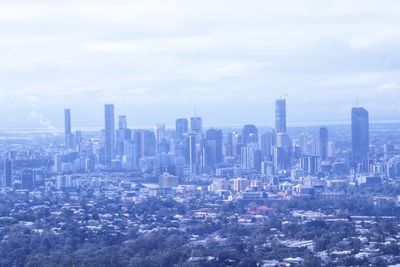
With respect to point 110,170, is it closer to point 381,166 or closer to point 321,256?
point 381,166

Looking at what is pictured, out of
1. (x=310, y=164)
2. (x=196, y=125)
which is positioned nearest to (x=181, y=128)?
(x=196, y=125)

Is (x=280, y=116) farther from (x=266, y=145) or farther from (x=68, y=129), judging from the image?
(x=68, y=129)

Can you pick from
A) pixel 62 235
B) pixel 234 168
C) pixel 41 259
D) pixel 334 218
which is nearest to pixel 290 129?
pixel 234 168

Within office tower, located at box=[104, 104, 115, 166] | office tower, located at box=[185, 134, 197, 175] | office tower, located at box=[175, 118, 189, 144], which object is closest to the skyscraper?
office tower, located at box=[104, 104, 115, 166]

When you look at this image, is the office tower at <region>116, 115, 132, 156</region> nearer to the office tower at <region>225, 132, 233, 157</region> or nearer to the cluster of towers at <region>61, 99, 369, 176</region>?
the cluster of towers at <region>61, 99, 369, 176</region>

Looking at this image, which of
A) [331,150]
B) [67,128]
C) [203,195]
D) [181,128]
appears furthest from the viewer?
[67,128]

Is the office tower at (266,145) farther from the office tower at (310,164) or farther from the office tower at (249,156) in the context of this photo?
the office tower at (310,164)

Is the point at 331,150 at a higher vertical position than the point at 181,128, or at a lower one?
lower
